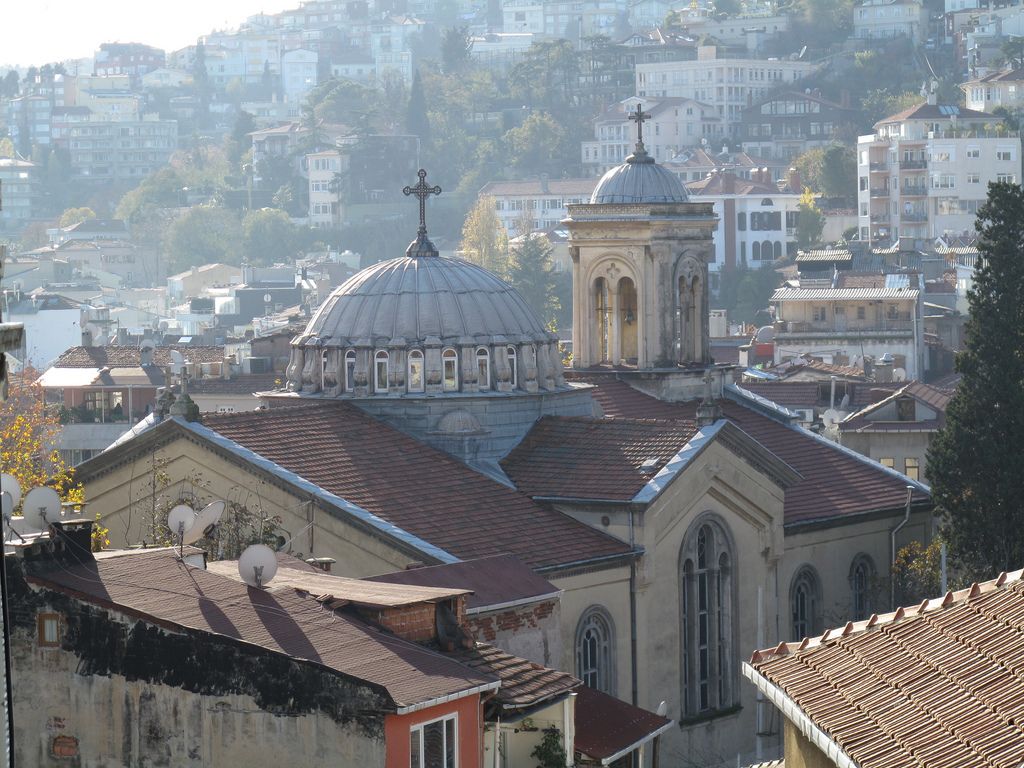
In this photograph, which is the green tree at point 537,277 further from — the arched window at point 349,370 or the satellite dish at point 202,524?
the satellite dish at point 202,524

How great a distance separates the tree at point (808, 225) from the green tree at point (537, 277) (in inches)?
591

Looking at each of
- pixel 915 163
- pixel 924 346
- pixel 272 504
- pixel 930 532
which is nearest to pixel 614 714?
pixel 272 504

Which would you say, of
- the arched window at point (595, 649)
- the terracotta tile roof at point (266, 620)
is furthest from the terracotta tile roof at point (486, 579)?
the terracotta tile roof at point (266, 620)

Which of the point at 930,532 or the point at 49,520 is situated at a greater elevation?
the point at 49,520

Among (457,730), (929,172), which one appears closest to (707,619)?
(457,730)

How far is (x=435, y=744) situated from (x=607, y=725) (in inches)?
352

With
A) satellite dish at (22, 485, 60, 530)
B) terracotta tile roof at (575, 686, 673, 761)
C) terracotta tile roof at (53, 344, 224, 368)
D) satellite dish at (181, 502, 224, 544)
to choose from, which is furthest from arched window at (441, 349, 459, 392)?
terracotta tile roof at (53, 344, 224, 368)

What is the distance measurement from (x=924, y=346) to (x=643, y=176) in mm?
44142

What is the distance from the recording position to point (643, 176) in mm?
56250

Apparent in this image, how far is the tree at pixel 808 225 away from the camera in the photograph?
156 m

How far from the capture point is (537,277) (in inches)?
6019

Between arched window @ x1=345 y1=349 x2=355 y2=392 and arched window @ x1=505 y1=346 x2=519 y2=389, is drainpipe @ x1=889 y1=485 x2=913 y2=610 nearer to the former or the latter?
arched window @ x1=505 y1=346 x2=519 y2=389

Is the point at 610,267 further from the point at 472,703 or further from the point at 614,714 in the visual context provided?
the point at 472,703

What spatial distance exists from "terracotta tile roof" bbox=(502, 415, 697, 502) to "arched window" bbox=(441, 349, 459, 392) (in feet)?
5.33
